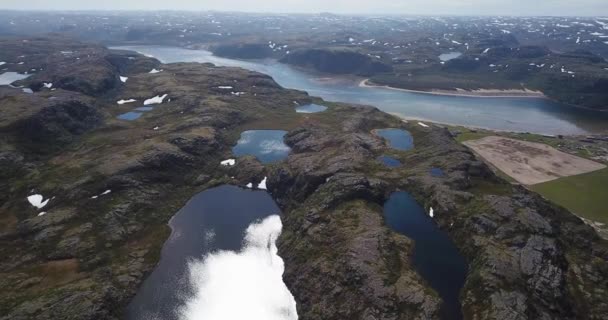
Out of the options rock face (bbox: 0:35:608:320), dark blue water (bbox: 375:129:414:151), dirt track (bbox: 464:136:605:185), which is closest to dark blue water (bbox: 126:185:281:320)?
rock face (bbox: 0:35:608:320)

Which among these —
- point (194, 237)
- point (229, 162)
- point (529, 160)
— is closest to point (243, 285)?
Answer: point (194, 237)

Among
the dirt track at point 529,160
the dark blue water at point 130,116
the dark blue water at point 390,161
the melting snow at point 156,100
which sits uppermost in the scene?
the dark blue water at point 390,161

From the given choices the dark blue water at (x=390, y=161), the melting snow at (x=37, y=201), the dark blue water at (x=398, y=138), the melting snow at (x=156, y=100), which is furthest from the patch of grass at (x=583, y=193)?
the melting snow at (x=156, y=100)

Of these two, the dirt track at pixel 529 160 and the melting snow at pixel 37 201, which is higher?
the dirt track at pixel 529 160

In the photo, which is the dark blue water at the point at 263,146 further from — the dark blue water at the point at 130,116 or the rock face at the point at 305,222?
the dark blue water at the point at 130,116

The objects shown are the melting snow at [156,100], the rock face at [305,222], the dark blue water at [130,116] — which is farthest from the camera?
the melting snow at [156,100]

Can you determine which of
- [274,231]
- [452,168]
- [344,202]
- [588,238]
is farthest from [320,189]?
[588,238]

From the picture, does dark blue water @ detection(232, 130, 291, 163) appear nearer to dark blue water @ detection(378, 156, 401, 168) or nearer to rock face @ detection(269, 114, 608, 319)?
rock face @ detection(269, 114, 608, 319)

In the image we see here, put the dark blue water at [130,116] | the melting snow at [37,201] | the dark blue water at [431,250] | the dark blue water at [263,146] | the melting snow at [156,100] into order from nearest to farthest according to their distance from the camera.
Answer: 1. the dark blue water at [431,250]
2. the melting snow at [37,201]
3. the dark blue water at [263,146]
4. the dark blue water at [130,116]
5. the melting snow at [156,100]
